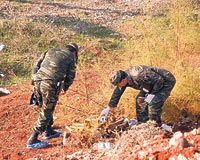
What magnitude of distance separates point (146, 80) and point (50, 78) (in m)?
1.38

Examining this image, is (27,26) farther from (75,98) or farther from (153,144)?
(153,144)

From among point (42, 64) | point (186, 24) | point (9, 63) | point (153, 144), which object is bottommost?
point (9, 63)

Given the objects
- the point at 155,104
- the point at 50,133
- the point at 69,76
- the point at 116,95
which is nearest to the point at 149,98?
the point at 155,104

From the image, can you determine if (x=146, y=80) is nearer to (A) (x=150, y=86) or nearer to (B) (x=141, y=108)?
(A) (x=150, y=86)

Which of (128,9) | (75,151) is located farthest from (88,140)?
(128,9)

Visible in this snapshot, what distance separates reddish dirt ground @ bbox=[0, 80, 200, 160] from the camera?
176 inches

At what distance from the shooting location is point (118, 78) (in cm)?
574

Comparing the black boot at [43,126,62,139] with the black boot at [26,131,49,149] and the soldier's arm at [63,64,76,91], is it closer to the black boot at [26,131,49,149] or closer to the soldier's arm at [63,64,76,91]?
the black boot at [26,131,49,149]

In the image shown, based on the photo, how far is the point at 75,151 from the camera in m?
6.03

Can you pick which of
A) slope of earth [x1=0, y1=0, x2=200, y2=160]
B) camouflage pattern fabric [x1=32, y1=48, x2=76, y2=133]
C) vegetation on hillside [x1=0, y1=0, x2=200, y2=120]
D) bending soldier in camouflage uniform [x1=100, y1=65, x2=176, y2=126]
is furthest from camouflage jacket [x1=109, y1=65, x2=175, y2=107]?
camouflage pattern fabric [x1=32, y1=48, x2=76, y2=133]

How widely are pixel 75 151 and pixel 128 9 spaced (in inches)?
396

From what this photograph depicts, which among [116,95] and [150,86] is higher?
[150,86]

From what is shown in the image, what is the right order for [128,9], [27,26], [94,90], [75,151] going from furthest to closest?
[128,9], [27,26], [94,90], [75,151]

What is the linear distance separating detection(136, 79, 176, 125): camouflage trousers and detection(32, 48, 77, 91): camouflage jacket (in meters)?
1.09
